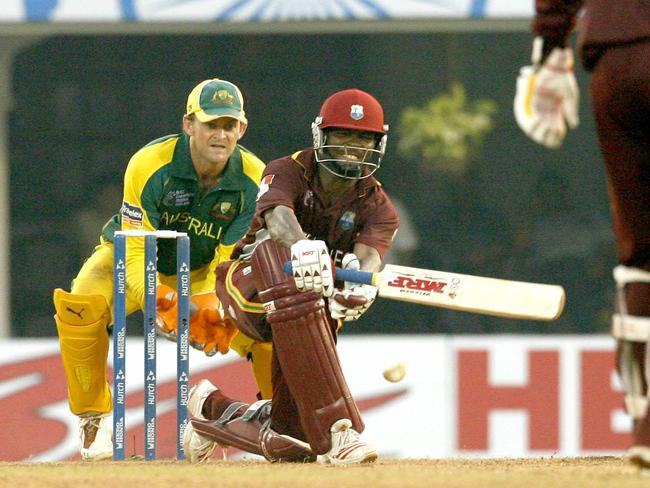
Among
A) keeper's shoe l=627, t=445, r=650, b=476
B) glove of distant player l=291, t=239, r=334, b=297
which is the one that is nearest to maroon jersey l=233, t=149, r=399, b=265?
glove of distant player l=291, t=239, r=334, b=297

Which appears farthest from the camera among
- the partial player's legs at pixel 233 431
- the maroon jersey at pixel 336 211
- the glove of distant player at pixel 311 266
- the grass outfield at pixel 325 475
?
the maroon jersey at pixel 336 211

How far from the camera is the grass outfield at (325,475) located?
13.1ft

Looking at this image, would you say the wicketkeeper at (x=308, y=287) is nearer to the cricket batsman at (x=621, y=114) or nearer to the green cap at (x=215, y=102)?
the green cap at (x=215, y=102)

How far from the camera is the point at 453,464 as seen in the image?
520cm

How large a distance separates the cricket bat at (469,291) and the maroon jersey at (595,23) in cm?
120

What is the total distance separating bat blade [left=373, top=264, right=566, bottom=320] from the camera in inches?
193

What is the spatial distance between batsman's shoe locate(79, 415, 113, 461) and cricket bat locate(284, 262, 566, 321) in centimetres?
148

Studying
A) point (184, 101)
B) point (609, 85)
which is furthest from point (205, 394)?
point (184, 101)

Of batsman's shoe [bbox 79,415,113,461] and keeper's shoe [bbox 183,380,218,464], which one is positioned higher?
keeper's shoe [bbox 183,380,218,464]

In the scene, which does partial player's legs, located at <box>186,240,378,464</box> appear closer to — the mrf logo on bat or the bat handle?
the bat handle

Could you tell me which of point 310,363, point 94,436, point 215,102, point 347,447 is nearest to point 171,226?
point 215,102

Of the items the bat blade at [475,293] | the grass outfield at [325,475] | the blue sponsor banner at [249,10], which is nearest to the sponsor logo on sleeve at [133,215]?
the grass outfield at [325,475]

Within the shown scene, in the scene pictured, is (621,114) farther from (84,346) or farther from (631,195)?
(84,346)

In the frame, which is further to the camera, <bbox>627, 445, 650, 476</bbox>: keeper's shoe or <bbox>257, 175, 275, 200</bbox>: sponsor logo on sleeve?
<bbox>257, 175, 275, 200</bbox>: sponsor logo on sleeve
